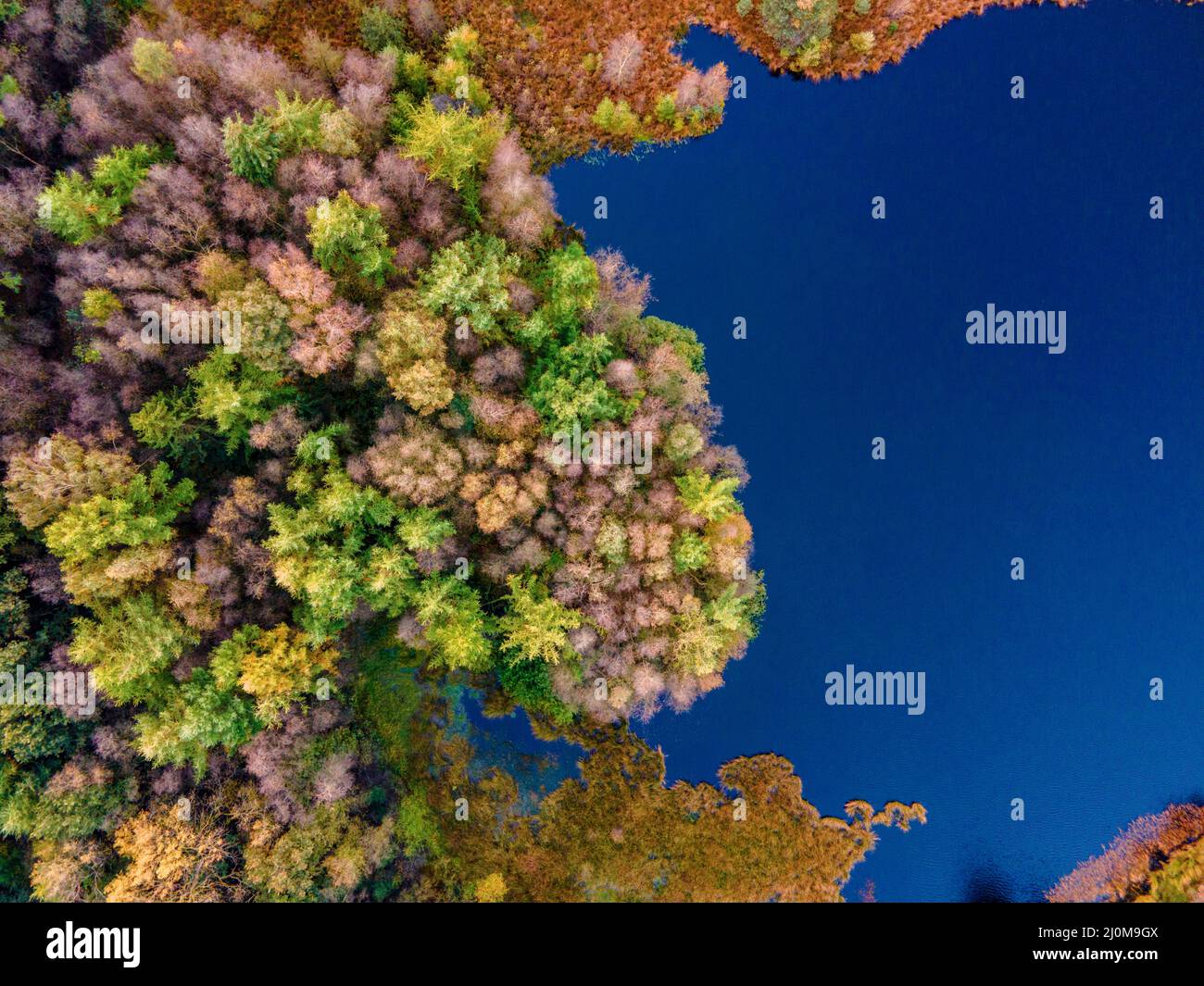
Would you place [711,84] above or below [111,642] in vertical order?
above

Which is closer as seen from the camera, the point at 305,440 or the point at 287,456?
the point at 305,440

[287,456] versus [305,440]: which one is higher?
[305,440]

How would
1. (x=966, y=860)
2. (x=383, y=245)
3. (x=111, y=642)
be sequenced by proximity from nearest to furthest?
(x=111, y=642) < (x=383, y=245) < (x=966, y=860)

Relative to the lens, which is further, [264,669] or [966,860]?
[966,860]

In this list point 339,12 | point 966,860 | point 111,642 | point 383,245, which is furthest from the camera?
point 966,860
